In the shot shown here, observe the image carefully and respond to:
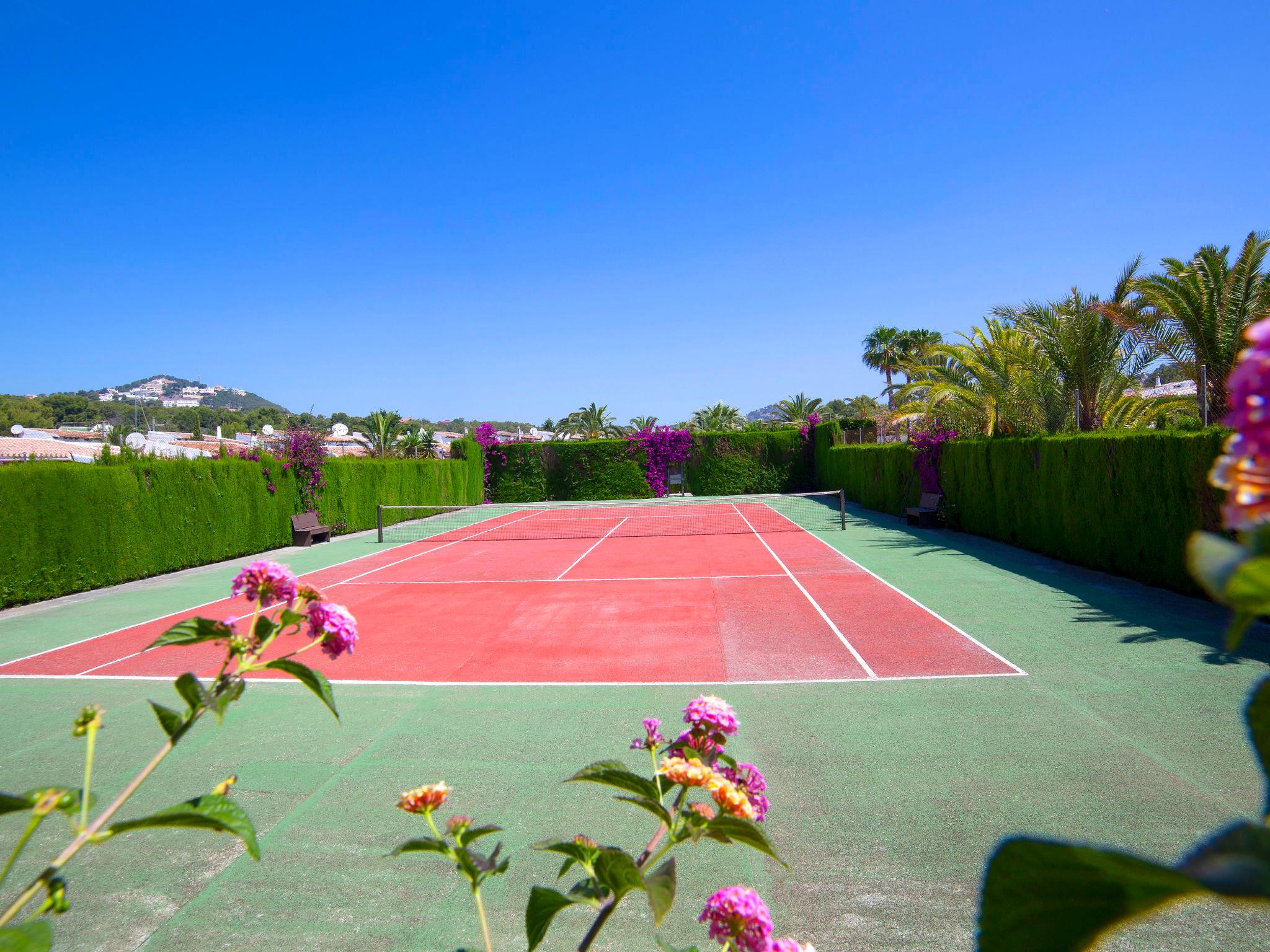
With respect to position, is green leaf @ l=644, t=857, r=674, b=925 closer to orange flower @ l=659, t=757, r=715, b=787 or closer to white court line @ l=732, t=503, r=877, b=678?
orange flower @ l=659, t=757, r=715, b=787

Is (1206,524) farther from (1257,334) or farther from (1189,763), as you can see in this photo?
(1257,334)

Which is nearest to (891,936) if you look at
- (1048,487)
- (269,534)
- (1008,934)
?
(1008,934)

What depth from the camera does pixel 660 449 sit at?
3219cm

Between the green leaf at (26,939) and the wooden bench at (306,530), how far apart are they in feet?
61.3

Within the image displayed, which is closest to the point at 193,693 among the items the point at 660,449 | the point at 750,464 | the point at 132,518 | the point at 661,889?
the point at 661,889

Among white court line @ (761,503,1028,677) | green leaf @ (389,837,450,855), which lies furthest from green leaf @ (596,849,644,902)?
white court line @ (761,503,1028,677)

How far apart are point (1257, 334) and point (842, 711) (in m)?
5.66

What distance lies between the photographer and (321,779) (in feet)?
15.6

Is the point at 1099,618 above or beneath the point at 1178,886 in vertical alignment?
beneath

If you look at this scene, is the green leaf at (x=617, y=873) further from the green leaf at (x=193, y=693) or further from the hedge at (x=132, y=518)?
the hedge at (x=132, y=518)

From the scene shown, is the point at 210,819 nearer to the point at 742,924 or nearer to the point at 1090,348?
the point at 742,924

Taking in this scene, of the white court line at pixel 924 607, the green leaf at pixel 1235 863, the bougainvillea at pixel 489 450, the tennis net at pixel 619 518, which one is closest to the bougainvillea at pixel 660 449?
the tennis net at pixel 619 518

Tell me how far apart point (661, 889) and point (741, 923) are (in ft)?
0.66

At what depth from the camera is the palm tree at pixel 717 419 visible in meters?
48.7
